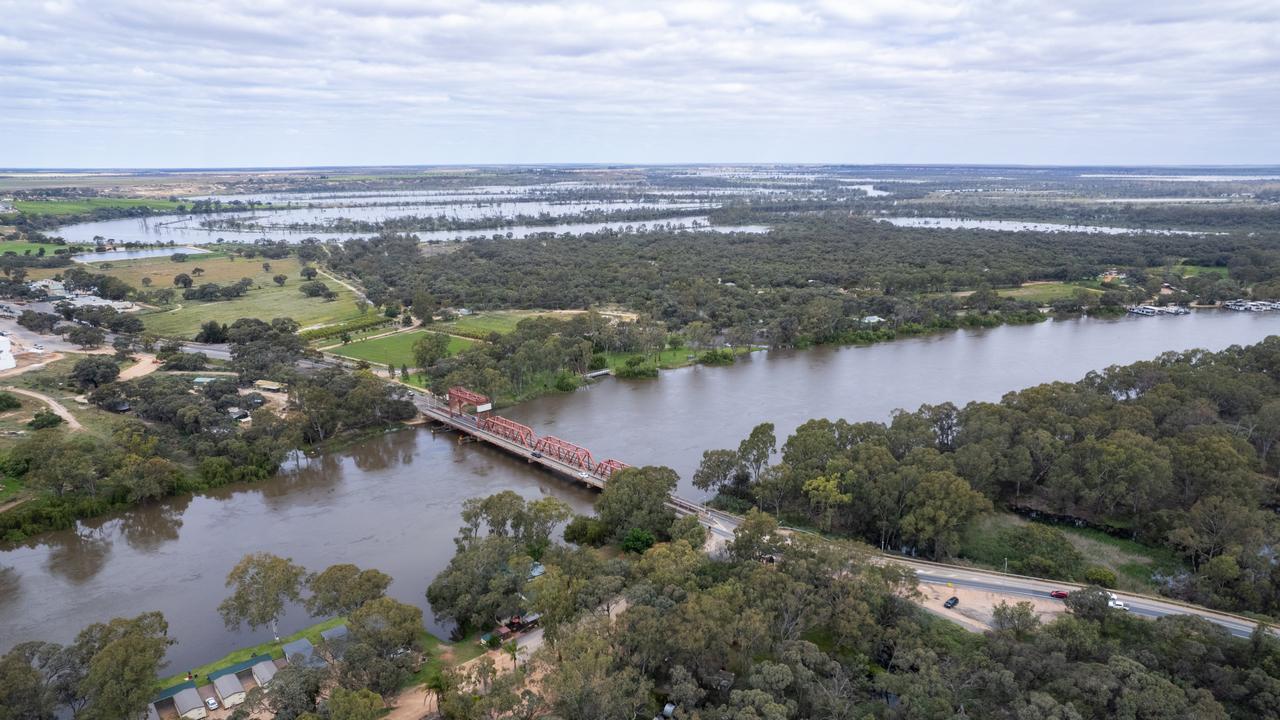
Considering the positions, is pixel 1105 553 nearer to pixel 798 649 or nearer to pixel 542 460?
pixel 798 649

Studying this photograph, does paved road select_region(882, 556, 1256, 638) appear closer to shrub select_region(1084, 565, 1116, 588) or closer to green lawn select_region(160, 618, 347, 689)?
shrub select_region(1084, 565, 1116, 588)

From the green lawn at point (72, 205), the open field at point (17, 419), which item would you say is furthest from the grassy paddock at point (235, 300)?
the green lawn at point (72, 205)

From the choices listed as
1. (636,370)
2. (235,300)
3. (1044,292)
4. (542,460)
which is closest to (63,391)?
(235,300)

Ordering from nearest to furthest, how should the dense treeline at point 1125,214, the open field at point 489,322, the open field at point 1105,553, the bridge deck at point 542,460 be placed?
the open field at point 1105,553
the bridge deck at point 542,460
the open field at point 489,322
the dense treeline at point 1125,214

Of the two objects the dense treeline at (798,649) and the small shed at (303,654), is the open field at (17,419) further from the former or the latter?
the dense treeline at (798,649)

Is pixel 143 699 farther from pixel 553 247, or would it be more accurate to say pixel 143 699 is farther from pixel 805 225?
pixel 805 225

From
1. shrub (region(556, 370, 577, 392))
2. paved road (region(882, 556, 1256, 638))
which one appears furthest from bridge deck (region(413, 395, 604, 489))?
paved road (region(882, 556, 1256, 638))

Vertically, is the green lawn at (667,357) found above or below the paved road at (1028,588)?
above
